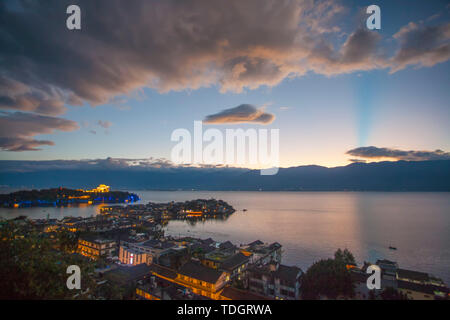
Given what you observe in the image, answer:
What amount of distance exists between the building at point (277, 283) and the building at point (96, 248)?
1304 cm

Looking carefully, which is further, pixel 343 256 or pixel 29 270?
pixel 343 256

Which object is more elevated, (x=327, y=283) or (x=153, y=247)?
(x=327, y=283)

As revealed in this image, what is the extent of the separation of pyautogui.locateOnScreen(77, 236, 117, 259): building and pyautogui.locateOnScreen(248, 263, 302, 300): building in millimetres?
13038

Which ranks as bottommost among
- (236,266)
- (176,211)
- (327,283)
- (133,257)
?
(176,211)

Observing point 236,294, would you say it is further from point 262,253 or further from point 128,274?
point 262,253

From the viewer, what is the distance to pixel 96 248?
1888 cm

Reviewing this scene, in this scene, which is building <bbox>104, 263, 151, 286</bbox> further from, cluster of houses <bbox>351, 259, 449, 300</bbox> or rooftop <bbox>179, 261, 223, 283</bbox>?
cluster of houses <bbox>351, 259, 449, 300</bbox>

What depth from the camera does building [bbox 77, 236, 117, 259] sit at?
18.7 meters

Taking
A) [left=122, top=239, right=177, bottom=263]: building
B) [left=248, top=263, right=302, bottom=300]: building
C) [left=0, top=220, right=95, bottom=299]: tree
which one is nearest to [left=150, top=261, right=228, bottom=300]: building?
[left=248, top=263, right=302, bottom=300]: building

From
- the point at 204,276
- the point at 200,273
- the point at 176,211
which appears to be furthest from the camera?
the point at 176,211

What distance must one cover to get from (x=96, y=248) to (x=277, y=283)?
1584 cm

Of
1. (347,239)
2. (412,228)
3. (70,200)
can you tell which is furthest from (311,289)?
(70,200)

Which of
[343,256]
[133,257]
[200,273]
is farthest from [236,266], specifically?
[133,257]
